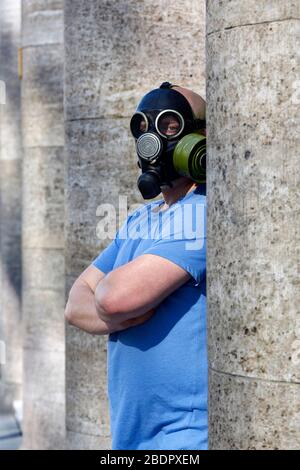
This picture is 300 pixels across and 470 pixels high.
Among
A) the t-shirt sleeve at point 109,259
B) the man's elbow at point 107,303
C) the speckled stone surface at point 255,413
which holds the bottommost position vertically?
the speckled stone surface at point 255,413

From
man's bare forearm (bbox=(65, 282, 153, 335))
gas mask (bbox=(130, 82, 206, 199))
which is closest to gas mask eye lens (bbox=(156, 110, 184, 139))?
gas mask (bbox=(130, 82, 206, 199))

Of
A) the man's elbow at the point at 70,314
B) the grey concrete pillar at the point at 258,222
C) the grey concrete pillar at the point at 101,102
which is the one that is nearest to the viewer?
the grey concrete pillar at the point at 258,222

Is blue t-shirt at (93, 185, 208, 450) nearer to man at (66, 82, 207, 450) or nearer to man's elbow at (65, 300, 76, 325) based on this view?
man at (66, 82, 207, 450)

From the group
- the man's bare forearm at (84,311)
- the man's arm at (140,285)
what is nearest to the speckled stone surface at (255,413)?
the man's arm at (140,285)

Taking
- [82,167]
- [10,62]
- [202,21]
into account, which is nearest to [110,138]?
[82,167]

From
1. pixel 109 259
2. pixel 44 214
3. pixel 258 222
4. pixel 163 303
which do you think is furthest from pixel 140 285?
pixel 44 214

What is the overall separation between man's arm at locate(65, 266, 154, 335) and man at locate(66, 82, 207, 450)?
20 millimetres

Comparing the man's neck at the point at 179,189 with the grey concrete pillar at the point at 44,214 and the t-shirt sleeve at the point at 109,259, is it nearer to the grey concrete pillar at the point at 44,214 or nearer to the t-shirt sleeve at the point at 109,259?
the t-shirt sleeve at the point at 109,259

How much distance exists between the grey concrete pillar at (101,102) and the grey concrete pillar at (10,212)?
6.42 meters

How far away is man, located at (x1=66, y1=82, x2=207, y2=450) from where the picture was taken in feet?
11.8

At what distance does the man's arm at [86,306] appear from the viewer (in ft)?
12.9

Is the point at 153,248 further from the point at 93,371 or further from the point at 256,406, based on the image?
the point at 93,371

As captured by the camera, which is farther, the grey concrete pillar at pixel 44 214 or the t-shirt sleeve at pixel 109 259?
the grey concrete pillar at pixel 44 214

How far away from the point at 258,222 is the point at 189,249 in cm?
70
